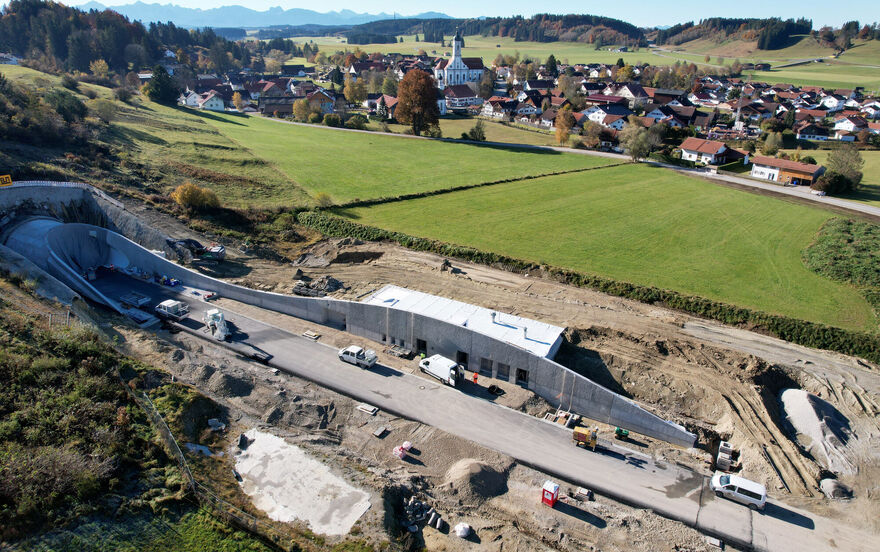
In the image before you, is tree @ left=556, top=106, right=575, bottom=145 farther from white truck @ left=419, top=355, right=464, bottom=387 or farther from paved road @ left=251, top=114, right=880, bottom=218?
white truck @ left=419, top=355, right=464, bottom=387

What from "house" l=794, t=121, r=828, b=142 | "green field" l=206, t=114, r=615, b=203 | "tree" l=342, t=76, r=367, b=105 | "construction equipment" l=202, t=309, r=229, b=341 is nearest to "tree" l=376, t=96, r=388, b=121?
"tree" l=342, t=76, r=367, b=105

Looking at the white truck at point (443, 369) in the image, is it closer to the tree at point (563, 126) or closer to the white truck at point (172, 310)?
the white truck at point (172, 310)

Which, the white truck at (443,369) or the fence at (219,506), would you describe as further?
the white truck at (443,369)

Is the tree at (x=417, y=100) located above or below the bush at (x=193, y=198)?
above

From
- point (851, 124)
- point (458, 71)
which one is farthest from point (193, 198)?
point (458, 71)

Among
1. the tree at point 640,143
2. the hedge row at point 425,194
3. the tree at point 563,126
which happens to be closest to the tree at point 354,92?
the tree at point 563,126

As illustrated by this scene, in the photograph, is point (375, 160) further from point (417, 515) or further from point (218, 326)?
point (417, 515)
